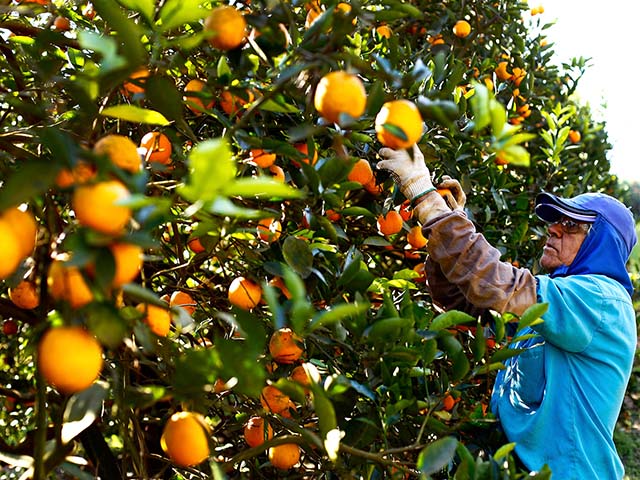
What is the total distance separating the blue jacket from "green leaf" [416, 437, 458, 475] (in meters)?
0.61

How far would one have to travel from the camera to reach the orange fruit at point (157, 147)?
4.05 ft

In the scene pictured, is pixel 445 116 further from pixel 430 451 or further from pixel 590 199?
pixel 590 199

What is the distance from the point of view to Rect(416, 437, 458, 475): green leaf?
3.72 feet

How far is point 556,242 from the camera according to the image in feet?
6.79

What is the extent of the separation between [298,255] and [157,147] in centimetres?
32

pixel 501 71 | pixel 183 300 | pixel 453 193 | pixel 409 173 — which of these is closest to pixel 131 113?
pixel 183 300

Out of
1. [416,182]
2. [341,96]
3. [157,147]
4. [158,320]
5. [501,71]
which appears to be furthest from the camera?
[501,71]

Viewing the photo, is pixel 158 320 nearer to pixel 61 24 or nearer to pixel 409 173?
pixel 409 173

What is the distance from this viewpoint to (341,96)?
37.3 inches

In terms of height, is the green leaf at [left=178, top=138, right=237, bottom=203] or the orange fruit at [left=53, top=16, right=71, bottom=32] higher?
the green leaf at [left=178, top=138, right=237, bottom=203]

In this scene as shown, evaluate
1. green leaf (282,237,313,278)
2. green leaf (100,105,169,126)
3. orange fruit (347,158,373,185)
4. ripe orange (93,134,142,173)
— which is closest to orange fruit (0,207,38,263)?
ripe orange (93,134,142,173)

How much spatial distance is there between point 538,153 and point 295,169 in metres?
2.37

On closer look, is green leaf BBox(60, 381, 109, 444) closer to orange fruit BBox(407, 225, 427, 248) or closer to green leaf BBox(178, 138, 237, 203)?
green leaf BBox(178, 138, 237, 203)

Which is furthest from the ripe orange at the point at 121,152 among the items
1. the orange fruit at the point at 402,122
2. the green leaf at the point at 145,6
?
the orange fruit at the point at 402,122
